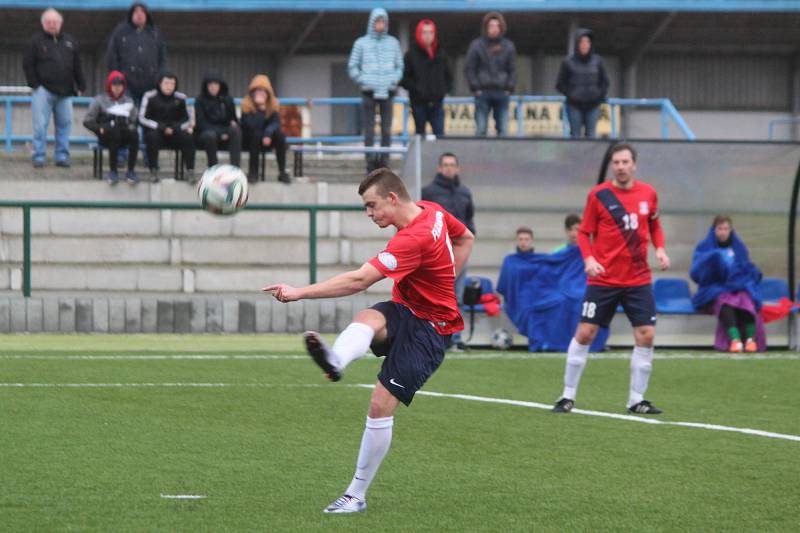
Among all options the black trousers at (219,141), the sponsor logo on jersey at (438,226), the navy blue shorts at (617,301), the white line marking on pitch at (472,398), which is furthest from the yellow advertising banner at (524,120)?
the sponsor logo on jersey at (438,226)

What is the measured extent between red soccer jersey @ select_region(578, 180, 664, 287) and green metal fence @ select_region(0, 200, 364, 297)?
6.69 meters

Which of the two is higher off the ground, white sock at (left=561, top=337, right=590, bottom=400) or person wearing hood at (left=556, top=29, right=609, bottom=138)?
person wearing hood at (left=556, top=29, right=609, bottom=138)

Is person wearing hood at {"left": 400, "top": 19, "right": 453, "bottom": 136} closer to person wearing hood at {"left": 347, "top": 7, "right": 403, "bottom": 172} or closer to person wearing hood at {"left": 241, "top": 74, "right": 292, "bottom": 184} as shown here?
person wearing hood at {"left": 347, "top": 7, "right": 403, "bottom": 172}

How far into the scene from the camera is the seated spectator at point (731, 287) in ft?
49.7

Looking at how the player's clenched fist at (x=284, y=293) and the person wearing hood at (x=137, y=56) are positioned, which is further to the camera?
the person wearing hood at (x=137, y=56)

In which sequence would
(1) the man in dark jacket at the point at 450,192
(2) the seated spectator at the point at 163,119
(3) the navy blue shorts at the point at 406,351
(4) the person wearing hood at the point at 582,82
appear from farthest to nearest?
(4) the person wearing hood at the point at 582,82 < (2) the seated spectator at the point at 163,119 < (1) the man in dark jacket at the point at 450,192 < (3) the navy blue shorts at the point at 406,351

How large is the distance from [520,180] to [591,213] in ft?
19.6

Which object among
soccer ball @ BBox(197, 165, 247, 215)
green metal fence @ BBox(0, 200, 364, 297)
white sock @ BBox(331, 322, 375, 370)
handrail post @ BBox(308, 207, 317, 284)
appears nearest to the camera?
white sock @ BBox(331, 322, 375, 370)

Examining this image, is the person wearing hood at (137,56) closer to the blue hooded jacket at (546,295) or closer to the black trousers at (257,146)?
the black trousers at (257,146)

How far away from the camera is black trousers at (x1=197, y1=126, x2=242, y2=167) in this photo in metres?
17.9

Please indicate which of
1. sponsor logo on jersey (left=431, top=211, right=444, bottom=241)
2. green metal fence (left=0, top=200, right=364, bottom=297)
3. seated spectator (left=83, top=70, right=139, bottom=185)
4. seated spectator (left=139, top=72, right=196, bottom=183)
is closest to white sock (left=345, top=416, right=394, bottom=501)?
sponsor logo on jersey (left=431, top=211, right=444, bottom=241)

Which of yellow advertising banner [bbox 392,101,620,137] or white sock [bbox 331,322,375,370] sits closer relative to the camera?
white sock [bbox 331,322,375,370]

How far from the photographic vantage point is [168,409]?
956 centimetres

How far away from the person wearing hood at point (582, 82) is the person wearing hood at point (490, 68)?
716 mm
